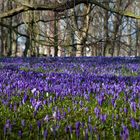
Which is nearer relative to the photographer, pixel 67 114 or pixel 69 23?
pixel 67 114

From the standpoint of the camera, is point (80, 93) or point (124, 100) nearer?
point (124, 100)

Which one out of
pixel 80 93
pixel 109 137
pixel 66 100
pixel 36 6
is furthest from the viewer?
pixel 36 6

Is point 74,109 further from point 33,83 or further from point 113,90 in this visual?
point 33,83

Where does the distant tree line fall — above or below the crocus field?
above

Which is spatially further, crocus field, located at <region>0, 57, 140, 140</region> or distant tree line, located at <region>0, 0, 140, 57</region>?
distant tree line, located at <region>0, 0, 140, 57</region>

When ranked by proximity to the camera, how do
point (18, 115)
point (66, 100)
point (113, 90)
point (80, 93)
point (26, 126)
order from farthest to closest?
1. point (113, 90)
2. point (80, 93)
3. point (66, 100)
4. point (18, 115)
5. point (26, 126)

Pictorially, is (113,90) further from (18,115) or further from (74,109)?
(18,115)

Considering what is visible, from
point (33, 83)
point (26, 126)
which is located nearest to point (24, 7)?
point (33, 83)

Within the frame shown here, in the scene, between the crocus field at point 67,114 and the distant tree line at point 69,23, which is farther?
the distant tree line at point 69,23

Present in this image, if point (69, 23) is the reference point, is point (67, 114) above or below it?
below

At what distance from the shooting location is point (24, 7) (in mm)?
19281

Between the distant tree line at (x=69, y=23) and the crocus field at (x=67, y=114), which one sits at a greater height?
the distant tree line at (x=69, y=23)

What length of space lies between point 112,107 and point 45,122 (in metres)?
1.19

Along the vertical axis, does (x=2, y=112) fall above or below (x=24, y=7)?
below
